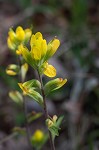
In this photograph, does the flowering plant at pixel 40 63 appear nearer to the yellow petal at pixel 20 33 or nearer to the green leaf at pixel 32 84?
the green leaf at pixel 32 84

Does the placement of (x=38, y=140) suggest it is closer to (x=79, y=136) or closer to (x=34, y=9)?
(x=79, y=136)

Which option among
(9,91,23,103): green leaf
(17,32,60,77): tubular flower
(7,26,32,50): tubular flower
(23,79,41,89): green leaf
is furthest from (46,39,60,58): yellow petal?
(9,91,23,103): green leaf

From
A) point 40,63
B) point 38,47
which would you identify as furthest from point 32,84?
point 38,47

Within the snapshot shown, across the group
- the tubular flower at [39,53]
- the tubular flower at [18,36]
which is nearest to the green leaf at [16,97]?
the tubular flower at [18,36]

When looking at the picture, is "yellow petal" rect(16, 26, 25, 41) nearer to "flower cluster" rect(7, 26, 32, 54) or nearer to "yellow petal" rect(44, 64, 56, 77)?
"flower cluster" rect(7, 26, 32, 54)

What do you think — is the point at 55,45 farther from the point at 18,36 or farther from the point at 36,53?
the point at 18,36

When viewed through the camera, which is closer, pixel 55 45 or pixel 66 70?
pixel 55 45
